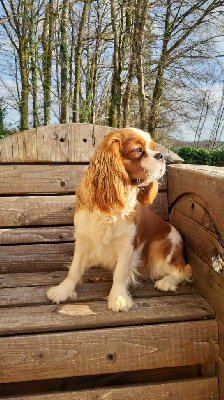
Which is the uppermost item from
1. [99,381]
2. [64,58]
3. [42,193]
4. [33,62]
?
[33,62]

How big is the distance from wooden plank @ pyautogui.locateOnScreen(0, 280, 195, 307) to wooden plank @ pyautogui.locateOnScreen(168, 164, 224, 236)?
1.64 feet

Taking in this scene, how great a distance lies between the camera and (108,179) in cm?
176

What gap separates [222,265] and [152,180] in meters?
0.54

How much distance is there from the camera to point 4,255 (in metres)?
2.30

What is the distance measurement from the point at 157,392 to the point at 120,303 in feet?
1.31

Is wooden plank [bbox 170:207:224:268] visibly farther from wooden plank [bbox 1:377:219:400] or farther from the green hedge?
the green hedge

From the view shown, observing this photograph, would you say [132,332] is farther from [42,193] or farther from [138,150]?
[42,193]

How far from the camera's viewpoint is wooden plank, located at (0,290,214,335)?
1529 mm

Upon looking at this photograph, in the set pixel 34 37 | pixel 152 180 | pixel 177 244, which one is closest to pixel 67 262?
pixel 177 244

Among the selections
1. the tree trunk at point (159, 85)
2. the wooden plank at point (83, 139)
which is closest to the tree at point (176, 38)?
the tree trunk at point (159, 85)

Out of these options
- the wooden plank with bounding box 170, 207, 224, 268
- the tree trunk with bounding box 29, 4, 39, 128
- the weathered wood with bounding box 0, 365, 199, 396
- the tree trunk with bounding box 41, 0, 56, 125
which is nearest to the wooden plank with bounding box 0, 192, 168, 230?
the wooden plank with bounding box 170, 207, 224, 268

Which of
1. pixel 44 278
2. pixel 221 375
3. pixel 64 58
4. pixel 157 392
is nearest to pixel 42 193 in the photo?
pixel 44 278

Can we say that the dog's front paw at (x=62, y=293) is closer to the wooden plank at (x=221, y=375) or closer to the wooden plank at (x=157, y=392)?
the wooden plank at (x=157, y=392)

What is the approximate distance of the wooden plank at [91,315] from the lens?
1529 millimetres
